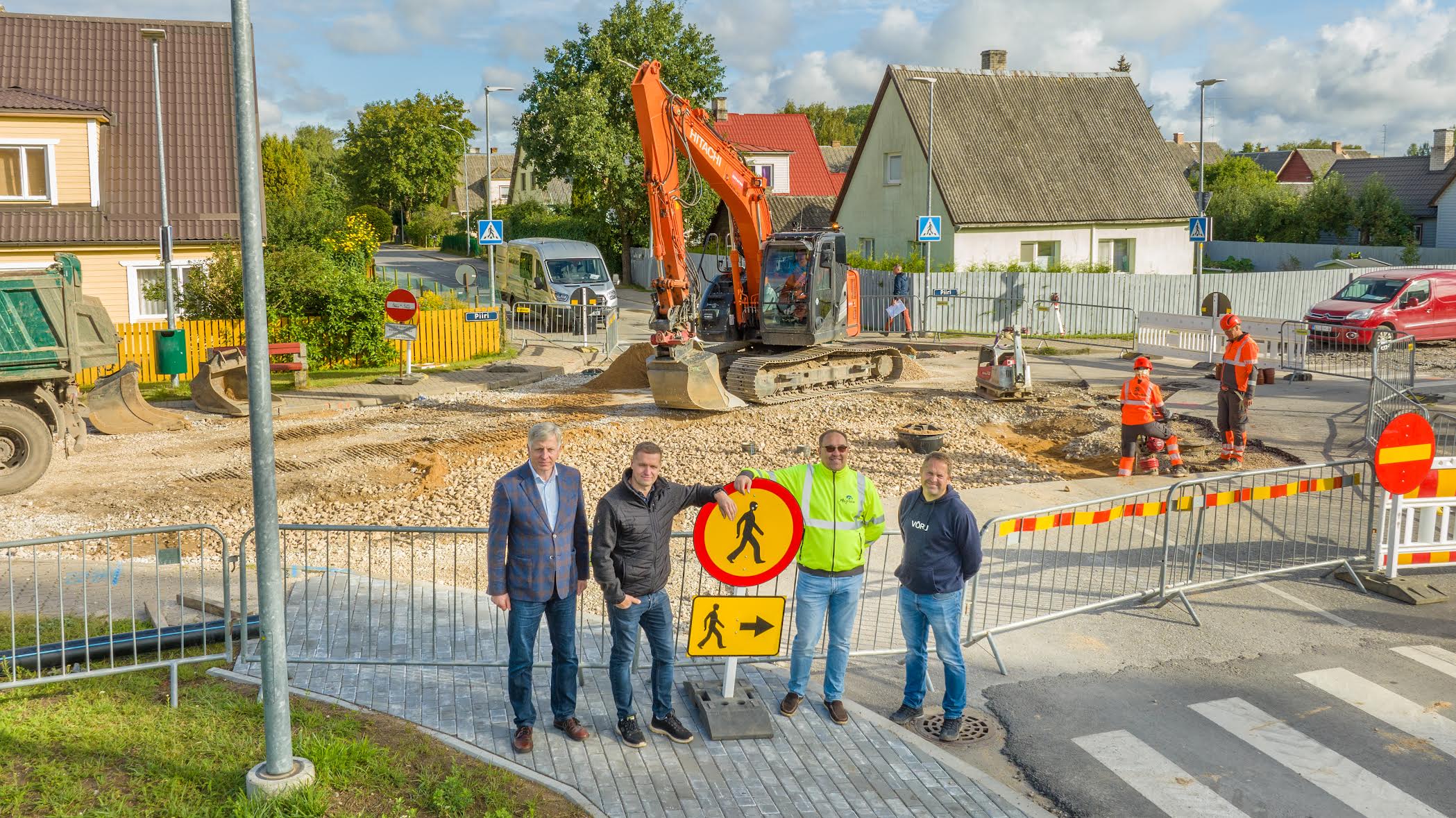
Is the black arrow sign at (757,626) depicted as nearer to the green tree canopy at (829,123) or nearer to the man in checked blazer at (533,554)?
the man in checked blazer at (533,554)

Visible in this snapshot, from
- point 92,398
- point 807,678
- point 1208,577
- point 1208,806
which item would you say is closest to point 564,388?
point 92,398

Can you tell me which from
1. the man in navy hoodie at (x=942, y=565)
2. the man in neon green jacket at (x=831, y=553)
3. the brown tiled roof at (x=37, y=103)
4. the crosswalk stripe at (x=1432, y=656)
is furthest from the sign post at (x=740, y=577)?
the brown tiled roof at (x=37, y=103)

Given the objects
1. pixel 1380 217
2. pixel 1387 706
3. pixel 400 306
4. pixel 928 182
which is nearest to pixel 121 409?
pixel 400 306

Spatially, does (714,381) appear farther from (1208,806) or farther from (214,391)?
(1208,806)

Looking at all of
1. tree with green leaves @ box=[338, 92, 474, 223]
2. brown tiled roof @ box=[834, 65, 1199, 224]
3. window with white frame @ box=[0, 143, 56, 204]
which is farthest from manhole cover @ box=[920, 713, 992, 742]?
tree with green leaves @ box=[338, 92, 474, 223]

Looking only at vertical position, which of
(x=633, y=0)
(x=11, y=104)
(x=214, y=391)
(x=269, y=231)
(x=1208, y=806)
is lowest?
(x=1208, y=806)

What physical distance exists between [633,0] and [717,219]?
8.67 metres

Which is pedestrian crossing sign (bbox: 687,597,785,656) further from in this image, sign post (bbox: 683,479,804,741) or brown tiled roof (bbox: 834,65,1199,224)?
brown tiled roof (bbox: 834,65,1199,224)

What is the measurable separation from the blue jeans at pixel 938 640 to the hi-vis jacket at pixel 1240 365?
9.38m

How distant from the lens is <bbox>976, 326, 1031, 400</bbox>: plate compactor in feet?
66.2

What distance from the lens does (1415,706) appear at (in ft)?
26.1

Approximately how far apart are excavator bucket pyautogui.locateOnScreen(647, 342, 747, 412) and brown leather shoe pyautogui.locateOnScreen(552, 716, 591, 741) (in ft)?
37.4

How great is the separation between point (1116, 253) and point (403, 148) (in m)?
48.2

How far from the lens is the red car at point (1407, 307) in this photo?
27.3m
